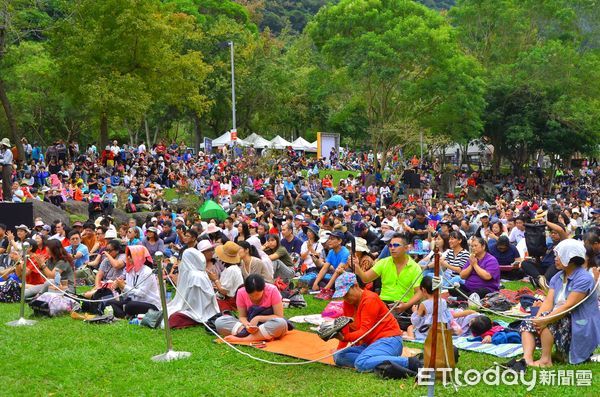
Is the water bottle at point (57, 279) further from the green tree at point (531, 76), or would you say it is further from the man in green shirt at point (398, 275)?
the green tree at point (531, 76)

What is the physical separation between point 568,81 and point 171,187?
2432 cm

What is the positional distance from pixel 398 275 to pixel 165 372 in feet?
10.4

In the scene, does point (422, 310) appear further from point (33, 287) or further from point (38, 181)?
point (38, 181)

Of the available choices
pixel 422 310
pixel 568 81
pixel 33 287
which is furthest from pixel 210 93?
pixel 422 310

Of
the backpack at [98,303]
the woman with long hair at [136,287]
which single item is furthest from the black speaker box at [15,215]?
the woman with long hair at [136,287]

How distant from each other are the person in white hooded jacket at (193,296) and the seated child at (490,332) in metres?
3.24

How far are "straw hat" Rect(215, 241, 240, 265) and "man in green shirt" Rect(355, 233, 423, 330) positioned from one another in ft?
6.43

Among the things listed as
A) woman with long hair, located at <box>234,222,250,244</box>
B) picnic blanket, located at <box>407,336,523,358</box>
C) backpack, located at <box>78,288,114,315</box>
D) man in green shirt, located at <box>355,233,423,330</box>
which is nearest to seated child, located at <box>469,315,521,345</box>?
picnic blanket, located at <box>407,336,523,358</box>

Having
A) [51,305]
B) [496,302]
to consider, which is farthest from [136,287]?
[496,302]

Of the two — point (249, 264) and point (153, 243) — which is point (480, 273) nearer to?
point (249, 264)

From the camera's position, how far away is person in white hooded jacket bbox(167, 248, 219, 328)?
8.80 meters

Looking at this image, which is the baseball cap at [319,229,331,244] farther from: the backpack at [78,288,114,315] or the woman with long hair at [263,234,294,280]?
the backpack at [78,288,114,315]

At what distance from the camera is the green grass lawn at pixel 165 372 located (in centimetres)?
588

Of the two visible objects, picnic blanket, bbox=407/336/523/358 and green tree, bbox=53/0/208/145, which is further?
green tree, bbox=53/0/208/145
